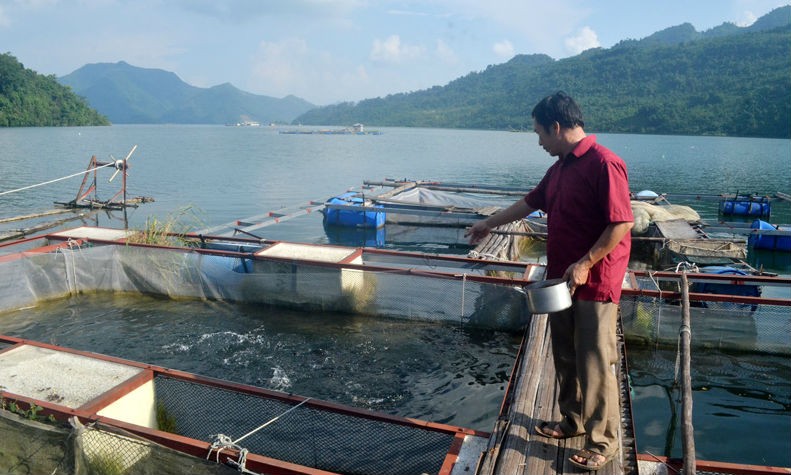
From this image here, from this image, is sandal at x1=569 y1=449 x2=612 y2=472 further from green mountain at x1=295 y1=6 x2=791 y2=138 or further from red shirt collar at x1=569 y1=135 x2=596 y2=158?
green mountain at x1=295 y1=6 x2=791 y2=138

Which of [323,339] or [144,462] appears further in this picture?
[323,339]

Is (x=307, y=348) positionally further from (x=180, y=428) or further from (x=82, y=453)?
(x=82, y=453)

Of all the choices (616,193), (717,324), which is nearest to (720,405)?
(717,324)

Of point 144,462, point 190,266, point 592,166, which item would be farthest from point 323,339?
point 592,166

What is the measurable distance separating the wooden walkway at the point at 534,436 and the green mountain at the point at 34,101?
118 metres

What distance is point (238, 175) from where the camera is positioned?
39125mm

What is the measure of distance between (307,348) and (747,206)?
22.3m

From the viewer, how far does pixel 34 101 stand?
102 m

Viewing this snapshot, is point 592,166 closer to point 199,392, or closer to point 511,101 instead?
point 199,392

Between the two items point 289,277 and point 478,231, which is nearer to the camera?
point 478,231

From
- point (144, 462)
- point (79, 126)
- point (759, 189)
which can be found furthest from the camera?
point (79, 126)

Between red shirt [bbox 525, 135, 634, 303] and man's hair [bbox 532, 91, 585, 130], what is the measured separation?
14 centimetres

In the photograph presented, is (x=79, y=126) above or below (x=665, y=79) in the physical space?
below

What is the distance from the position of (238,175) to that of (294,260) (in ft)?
105
